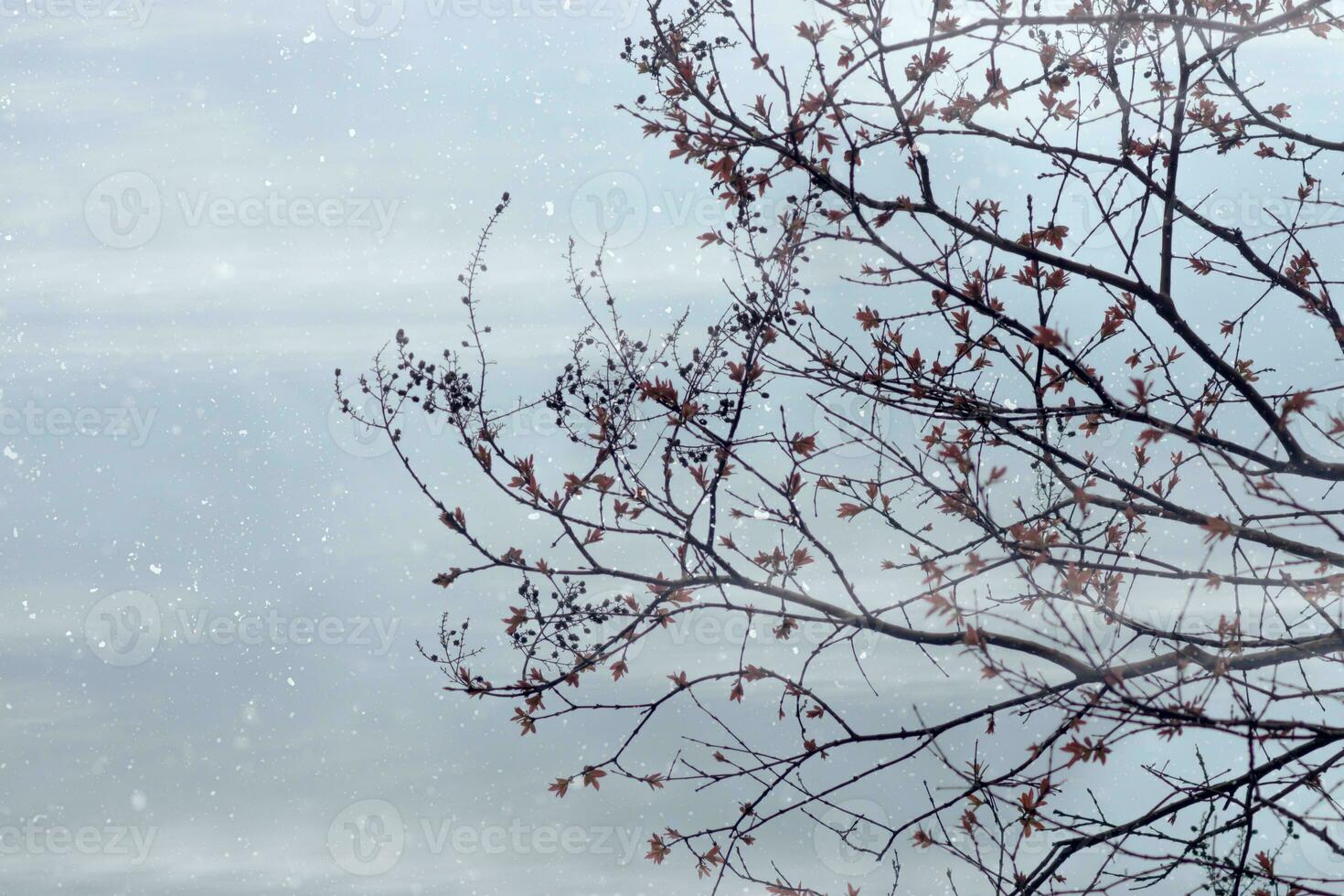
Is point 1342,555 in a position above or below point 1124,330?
below

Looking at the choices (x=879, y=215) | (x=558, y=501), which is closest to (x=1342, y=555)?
(x=879, y=215)

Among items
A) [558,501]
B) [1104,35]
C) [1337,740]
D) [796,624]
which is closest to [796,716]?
[796,624]

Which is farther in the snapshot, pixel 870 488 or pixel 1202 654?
pixel 870 488

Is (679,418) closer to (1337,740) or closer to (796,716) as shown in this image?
(796,716)

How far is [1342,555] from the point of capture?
457 cm

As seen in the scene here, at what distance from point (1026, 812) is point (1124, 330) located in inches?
86.0

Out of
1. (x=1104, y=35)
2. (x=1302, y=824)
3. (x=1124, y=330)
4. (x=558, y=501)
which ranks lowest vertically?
(x=1302, y=824)

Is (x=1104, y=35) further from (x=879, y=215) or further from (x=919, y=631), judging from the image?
(x=919, y=631)

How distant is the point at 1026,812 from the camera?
14.8ft

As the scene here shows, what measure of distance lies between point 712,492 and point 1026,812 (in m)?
1.89

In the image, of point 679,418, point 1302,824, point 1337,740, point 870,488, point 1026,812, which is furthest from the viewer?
point 870,488

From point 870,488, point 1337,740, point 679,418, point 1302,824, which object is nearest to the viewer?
point 1302,824

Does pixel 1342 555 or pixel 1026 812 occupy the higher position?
pixel 1342 555

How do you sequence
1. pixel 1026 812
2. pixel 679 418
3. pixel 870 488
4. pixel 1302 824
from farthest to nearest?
pixel 870 488 < pixel 679 418 < pixel 1026 812 < pixel 1302 824
